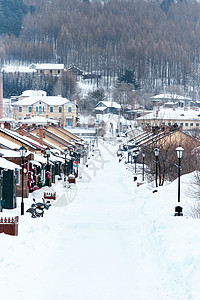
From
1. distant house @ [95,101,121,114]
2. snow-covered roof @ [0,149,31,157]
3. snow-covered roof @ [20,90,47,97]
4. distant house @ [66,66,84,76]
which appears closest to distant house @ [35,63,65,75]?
distant house @ [66,66,84,76]

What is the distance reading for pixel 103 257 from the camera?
13.4m

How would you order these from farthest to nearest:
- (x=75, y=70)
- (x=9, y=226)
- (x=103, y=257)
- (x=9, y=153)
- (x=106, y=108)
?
(x=75, y=70) < (x=106, y=108) < (x=9, y=153) < (x=9, y=226) < (x=103, y=257)

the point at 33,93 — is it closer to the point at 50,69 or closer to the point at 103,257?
the point at 50,69

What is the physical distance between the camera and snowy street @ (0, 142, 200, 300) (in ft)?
33.7

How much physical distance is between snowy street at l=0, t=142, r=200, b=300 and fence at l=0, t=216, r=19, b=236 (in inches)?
10.2

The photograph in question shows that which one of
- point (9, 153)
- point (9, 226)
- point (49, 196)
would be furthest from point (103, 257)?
point (9, 153)

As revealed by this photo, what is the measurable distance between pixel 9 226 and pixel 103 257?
3088 mm

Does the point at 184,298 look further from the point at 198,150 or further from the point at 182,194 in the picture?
the point at 198,150

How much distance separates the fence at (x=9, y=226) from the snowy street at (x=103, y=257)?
26 cm

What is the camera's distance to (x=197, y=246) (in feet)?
41.5

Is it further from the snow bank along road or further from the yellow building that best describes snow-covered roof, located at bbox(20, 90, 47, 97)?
the snow bank along road

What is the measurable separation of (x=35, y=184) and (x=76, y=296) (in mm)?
22269

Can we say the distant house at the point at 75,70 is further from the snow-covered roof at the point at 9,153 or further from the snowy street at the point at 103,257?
the snowy street at the point at 103,257

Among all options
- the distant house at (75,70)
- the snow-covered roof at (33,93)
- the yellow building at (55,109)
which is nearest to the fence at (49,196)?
the yellow building at (55,109)
